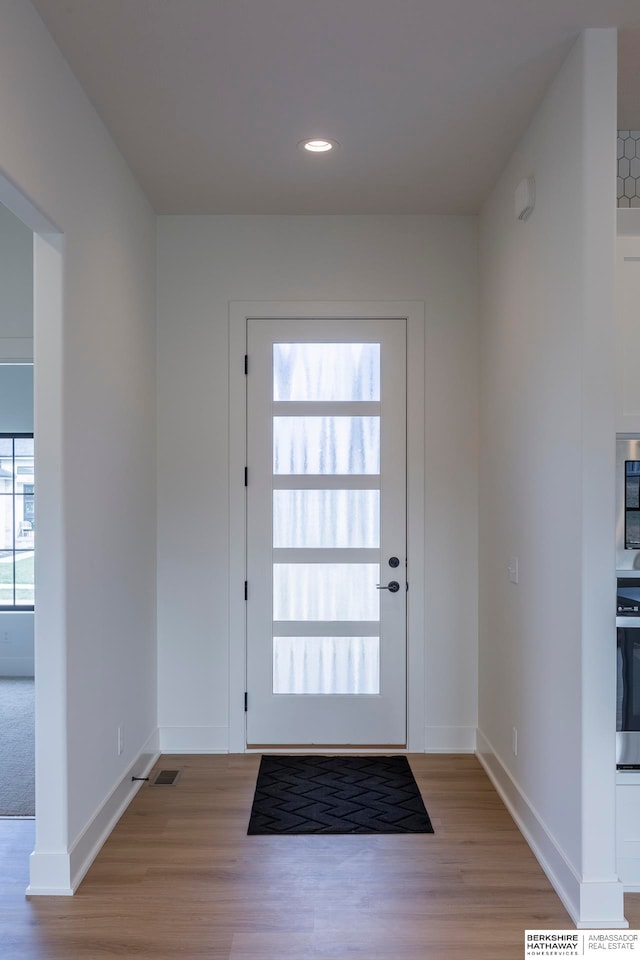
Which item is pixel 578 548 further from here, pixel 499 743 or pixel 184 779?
pixel 184 779

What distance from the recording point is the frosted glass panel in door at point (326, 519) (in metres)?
4.06

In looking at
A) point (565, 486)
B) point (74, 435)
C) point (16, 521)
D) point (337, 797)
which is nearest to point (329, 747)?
point (337, 797)

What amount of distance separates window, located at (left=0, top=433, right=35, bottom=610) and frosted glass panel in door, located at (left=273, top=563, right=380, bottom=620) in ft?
9.76

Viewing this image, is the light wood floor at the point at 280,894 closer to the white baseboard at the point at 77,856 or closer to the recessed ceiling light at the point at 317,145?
the white baseboard at the point at 77,856

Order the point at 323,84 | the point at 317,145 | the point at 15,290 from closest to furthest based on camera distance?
A: 1. the point at 323,84
2. the point at 317,145
3. the point at 15,290

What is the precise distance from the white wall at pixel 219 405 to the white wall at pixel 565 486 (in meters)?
0.61

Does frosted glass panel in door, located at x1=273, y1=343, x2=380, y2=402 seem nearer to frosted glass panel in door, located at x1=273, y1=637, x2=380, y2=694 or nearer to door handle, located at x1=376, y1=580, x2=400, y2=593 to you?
door handle, located at x1=376, y1=580, x2=400, y2=593

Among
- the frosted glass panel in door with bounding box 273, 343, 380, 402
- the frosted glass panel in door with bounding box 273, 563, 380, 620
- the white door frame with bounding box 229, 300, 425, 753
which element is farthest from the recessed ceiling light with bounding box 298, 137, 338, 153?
the frosted glass panel in door with bounding box 273, 563, 380, 620

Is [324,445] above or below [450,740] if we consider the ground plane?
above

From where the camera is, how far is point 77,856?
2680 mm

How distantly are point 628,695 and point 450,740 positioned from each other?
173 cm

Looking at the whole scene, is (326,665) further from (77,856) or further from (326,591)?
(77,856)

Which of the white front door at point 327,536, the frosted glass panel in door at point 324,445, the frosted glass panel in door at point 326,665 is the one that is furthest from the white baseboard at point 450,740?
the frosted glass panel in door at point 324,445

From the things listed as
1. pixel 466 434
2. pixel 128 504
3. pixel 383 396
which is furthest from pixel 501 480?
pixel 128 504
